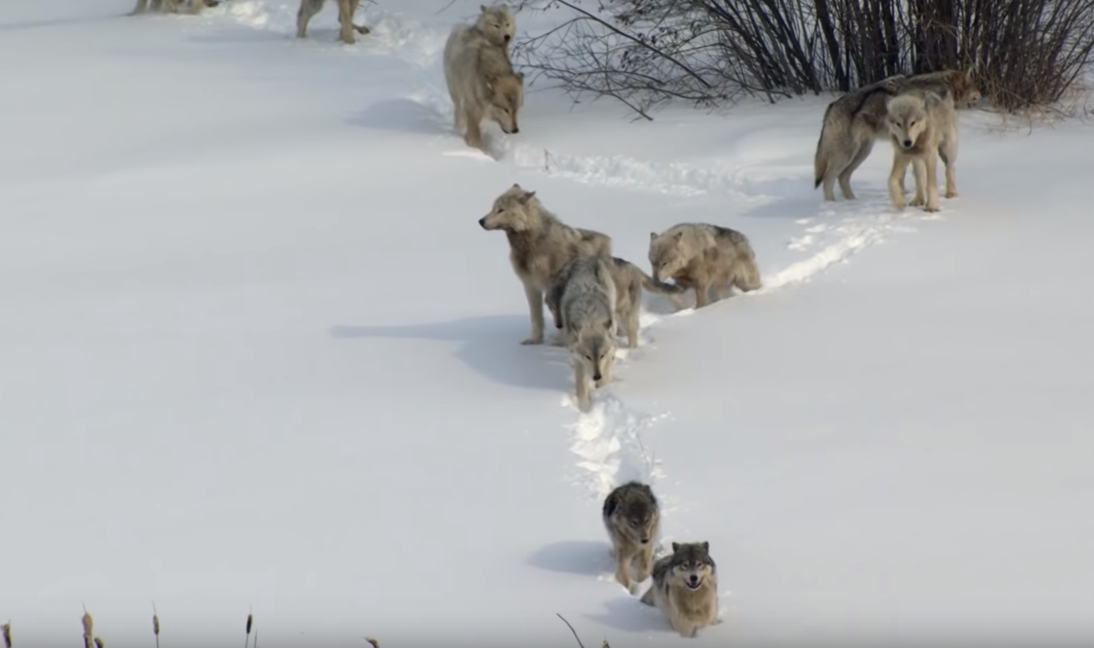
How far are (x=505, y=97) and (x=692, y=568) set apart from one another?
38.0ft

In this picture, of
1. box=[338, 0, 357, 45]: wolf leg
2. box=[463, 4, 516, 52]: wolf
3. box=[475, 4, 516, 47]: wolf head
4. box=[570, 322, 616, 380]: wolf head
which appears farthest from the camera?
box=[338, 0, 357, 45]: wolf leg

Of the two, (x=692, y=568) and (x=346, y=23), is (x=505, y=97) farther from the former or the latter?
(x=692, y=568)

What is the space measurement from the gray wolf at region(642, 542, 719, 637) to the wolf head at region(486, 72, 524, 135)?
1131 centimetres

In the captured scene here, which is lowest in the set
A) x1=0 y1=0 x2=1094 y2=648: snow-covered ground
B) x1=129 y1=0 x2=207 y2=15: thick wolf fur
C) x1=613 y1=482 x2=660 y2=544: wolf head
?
x1=0 y1=0 x2=1094 y2=648: snow-covered ground

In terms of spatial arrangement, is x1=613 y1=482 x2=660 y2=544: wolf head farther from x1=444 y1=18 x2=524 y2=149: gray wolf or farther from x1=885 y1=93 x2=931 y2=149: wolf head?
x1=444 y1=18 x2=524 y2=149: gray wolf

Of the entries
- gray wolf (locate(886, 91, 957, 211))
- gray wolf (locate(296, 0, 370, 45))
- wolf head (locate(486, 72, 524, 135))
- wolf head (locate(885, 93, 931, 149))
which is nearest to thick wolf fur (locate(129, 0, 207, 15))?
gray wolf (locate(296, 0, 370, 45))

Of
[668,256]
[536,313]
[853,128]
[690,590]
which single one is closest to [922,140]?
[853,128]

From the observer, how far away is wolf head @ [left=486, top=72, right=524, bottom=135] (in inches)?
706

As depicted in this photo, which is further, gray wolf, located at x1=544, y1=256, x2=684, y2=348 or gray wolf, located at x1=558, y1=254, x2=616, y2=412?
gray wolf, located at x1=544, y1=256, x2=684, y2=348

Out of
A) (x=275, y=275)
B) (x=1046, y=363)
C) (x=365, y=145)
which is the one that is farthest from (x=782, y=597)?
(x=365, y=145)

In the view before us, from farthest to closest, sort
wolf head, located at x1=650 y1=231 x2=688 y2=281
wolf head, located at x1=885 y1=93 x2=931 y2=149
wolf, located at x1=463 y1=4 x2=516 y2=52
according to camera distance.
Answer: wolf, located at x1=463 y1=4 x2=516 y2=52 → wolf head, located at x1=885 y1=93 x2=931 y2=149 → wolf head, located at x1=650 y1=231 x2=688 y2=281

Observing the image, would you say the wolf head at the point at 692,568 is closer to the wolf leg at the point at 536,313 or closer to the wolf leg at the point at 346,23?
the wolf leg at the point at 536,313

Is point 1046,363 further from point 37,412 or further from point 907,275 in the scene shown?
point 37,412

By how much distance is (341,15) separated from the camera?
76.0 feet
